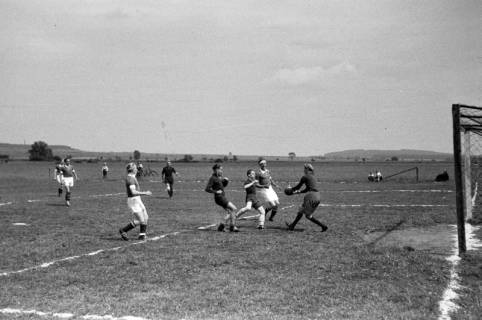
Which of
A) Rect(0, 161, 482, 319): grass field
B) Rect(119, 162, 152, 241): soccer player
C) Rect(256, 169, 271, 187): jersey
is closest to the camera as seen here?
Rect(0, 161, 482, 319): grass field

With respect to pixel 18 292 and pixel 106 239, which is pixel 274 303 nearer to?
pixel 18 292

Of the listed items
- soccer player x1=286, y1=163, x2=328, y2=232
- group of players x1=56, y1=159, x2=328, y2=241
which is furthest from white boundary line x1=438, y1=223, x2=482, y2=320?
group of players x1=56, y1=159, x2=328, y2=241

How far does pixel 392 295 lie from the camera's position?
23.0 ft

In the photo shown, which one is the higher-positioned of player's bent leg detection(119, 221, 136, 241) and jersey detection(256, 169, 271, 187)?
jersey detection(256, 169, 271, 187)

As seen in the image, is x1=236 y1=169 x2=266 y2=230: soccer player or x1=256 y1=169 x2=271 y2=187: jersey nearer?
x1=236 y1=169 x2=266 y2=230: soccer player

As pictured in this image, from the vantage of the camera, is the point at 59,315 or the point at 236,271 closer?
the point at 59,315

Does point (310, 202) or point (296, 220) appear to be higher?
point (310, 202)

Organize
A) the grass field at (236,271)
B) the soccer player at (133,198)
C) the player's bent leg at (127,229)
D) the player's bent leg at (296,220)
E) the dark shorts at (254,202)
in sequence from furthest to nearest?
the dark shorts at (254,202), the player's bent leg at (296,220), the player's bent leg at (127,229), the soccer player at (133,198), the grass field at (236,271)

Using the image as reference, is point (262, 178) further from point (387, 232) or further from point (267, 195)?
point (387, 232)

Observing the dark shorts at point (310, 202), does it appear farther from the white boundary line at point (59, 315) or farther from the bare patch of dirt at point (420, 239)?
the white boundary line at point (59, 315)

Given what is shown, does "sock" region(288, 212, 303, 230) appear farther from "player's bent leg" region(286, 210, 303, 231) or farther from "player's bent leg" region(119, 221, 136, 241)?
"player's bent leg" region(119, 221, 136, 241)

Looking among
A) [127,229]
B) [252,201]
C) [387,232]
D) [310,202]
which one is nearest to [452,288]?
[310,202]

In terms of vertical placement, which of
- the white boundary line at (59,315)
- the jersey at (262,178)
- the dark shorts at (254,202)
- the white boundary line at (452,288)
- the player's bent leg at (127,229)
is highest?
the jersey at (262,178)

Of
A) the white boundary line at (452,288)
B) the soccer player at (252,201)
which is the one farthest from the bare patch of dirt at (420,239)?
the soccer player at (252,201)
